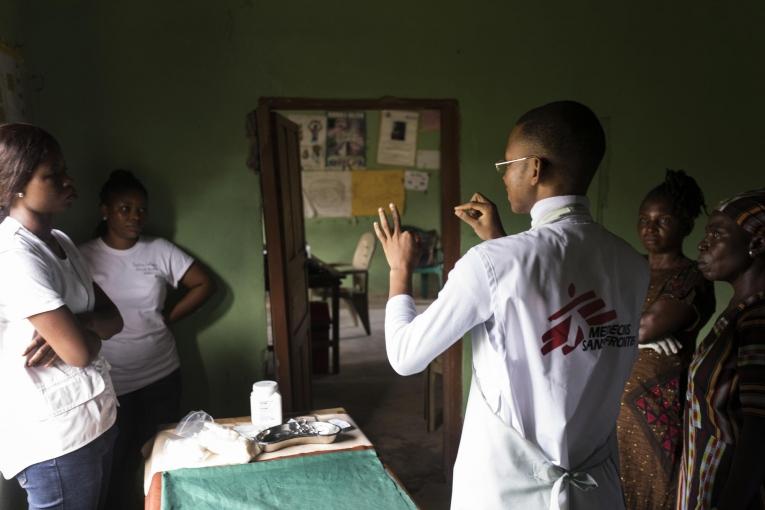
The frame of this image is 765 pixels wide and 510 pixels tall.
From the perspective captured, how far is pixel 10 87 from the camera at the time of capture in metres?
2.43

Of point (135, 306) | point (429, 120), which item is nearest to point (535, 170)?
point (135, 306)

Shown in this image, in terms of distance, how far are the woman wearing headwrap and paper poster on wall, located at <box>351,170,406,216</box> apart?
546cm

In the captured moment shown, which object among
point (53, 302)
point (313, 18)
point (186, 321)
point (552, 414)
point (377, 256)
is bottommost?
point (377, 256)

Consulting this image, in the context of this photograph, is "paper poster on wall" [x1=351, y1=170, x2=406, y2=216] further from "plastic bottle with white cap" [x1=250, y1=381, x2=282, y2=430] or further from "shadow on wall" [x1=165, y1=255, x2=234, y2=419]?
"plastic bottle with white cap" [x1=250, y1=381, x2=282, y2=430]

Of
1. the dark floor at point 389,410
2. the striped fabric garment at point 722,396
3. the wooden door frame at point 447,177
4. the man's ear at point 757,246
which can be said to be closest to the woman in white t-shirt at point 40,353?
the wooden door frame at point 447,177

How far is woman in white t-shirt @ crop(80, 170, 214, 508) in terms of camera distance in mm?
2623

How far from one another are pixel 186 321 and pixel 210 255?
36 centimetres

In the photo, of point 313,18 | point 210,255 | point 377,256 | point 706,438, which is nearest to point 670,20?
point 313,18

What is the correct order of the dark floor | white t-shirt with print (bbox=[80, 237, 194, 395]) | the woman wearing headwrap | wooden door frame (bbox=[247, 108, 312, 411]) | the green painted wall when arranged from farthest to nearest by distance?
the dark floor, wooden door frame (bbox=[247, 108, 312, 411]), the green painted wall, white t-shirt with print (bbox=[80, 237, 194, 395]), the woman wearing headwrap

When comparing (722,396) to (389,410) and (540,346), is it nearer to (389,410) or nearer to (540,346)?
(540,346)

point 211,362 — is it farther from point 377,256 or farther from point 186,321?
point 377,256

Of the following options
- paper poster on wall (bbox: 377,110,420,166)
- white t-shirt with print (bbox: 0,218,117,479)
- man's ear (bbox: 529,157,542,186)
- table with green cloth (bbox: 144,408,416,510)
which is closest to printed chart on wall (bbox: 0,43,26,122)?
white t-shirt with print (bbox: 0,218,117,479)

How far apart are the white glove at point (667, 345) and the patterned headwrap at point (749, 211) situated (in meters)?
0.69

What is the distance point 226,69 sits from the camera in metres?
2.91
